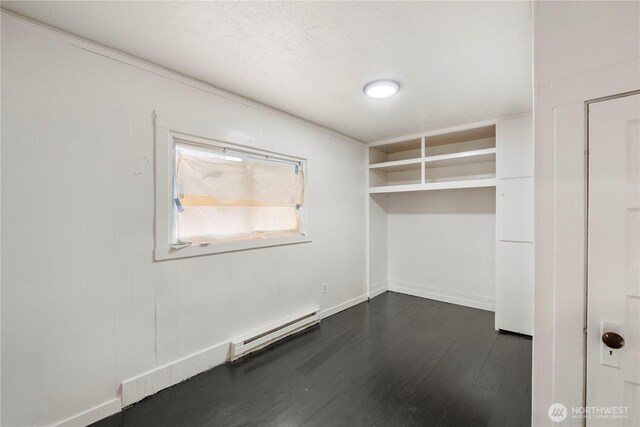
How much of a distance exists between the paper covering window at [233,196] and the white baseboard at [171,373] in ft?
3.12

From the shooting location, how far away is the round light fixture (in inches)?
86.5

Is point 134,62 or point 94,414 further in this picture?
point 134,62

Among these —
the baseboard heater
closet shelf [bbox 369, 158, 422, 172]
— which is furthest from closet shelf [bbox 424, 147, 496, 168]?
the baseboard heater

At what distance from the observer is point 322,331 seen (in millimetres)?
3012

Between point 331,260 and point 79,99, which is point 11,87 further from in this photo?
point 331,260

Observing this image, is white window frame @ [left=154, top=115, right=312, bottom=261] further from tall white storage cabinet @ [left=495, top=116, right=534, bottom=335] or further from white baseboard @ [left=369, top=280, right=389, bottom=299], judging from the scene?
tall white storage cabinet @ [left=495, top=116, right=534, bottom=335]

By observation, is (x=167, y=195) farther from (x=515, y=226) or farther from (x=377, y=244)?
(x=515, y=226)

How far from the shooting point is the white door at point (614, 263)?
1006mm

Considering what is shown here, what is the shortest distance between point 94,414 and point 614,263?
9.53ft

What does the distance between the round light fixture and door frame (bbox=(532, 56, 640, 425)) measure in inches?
48.9

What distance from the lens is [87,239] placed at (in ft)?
5.57

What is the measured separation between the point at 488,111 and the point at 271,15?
253 cm

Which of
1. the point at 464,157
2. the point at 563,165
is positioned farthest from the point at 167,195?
the point at 464,157

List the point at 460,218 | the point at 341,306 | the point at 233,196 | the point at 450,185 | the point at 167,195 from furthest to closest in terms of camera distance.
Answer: the point at 460,218, the point at 341,306, the point at 450,185, the point at 233,196, the point at 167,195
